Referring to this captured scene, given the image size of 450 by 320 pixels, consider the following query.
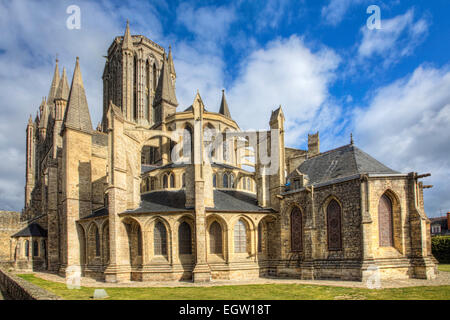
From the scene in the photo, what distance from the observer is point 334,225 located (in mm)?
21344

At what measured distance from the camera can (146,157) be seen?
4409cm

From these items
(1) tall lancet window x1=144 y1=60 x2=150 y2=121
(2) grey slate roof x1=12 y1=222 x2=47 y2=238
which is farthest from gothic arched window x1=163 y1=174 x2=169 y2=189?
(1) tall lancet window x1=144 y1=60 x2=150 y2=121

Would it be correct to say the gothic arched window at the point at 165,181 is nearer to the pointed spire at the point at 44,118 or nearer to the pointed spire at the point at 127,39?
the pointed spire at the point at 127,39

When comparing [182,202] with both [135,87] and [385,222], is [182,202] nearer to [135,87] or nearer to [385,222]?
[385,222]

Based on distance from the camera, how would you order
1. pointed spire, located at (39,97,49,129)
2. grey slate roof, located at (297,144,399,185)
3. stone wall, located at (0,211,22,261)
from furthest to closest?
pointed spire, located at (39,97,49,129) → stone wall, located at (0,211,22,261) → grey slate roof, located at (297,144,399,185)

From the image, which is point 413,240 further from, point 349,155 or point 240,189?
point 240,189

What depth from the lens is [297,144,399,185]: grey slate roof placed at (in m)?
21.7

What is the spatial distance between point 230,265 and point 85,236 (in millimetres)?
12420

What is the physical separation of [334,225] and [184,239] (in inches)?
387

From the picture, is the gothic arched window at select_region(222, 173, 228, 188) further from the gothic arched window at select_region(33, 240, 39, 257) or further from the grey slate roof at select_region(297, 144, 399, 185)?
the gothic arched window at select_region(33, 240, 39, 257)

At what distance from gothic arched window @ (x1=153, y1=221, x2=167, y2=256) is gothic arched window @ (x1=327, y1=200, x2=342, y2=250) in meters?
10.8

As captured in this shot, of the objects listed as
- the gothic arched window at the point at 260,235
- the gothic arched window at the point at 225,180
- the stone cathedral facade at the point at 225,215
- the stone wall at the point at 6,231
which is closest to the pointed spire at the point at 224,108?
the stone cathedral facade at the point at 225,215

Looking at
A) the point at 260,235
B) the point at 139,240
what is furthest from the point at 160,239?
the point at 260,235

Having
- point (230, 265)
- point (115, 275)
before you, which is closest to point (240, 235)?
point (230, 265)
